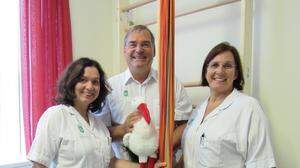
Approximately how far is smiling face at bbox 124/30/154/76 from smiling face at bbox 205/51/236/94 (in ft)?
1.03

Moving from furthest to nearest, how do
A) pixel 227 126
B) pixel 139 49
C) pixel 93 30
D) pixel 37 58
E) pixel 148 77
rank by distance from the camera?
pixel 93 30 → pixel 37 58 → pixel 148 77 → pixel 139 49 → pixel 227 126

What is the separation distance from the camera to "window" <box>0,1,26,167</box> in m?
2.20

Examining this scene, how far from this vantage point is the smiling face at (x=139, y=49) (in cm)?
150

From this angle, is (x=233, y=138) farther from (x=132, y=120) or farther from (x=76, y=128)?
(x=76, y=128)

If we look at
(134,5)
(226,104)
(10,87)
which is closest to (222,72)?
(226,104)

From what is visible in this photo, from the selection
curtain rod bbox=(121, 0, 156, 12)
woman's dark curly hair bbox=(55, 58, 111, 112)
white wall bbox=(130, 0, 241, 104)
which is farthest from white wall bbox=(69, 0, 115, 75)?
woman's dark curly hair bbox=(55, 58, 111, 112)

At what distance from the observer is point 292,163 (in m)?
1.51

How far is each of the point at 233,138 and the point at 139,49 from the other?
0.59 metres

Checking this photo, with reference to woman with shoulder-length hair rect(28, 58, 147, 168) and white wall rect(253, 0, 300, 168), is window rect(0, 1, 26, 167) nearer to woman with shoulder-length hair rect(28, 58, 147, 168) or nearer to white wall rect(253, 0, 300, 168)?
woman with shoulder-length hair rect(28, 58, 147, 168)

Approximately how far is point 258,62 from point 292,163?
52 cm

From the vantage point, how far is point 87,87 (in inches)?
52.9

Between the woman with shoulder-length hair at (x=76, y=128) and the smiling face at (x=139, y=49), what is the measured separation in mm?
177

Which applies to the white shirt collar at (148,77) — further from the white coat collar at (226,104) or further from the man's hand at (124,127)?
the white coat collar at (226,104)

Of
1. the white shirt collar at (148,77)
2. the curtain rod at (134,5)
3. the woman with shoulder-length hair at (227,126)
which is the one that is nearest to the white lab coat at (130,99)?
the white shirt collar at (148,77)
